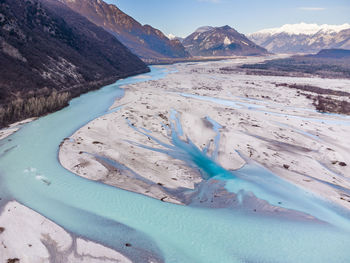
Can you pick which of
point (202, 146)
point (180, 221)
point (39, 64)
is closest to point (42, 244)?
point (180, 221)

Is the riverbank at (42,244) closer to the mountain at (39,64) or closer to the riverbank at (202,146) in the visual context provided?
the riverbank at (202,146)

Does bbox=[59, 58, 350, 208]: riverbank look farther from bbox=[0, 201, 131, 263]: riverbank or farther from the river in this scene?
bbox=[0, 201, 131, 263]: riverbank

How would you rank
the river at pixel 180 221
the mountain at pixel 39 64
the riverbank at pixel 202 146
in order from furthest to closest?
the mountain at pixel 39 64
the riverbank at pixel 202 146
the river at pixel 180 221

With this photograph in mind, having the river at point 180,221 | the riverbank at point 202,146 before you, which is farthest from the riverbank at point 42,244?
the riverbank at point 202,146

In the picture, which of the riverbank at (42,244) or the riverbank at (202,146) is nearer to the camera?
the riverbank at (42,244)

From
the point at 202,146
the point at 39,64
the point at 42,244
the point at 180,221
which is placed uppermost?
the point at 39,64

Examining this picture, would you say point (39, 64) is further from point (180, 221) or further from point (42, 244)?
point (180, 221)

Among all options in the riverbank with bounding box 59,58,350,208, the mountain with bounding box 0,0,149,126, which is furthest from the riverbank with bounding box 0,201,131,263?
the mountain with bounding box 0,0,149,126

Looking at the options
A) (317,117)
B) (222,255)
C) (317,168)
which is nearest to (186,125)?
(317,168)
